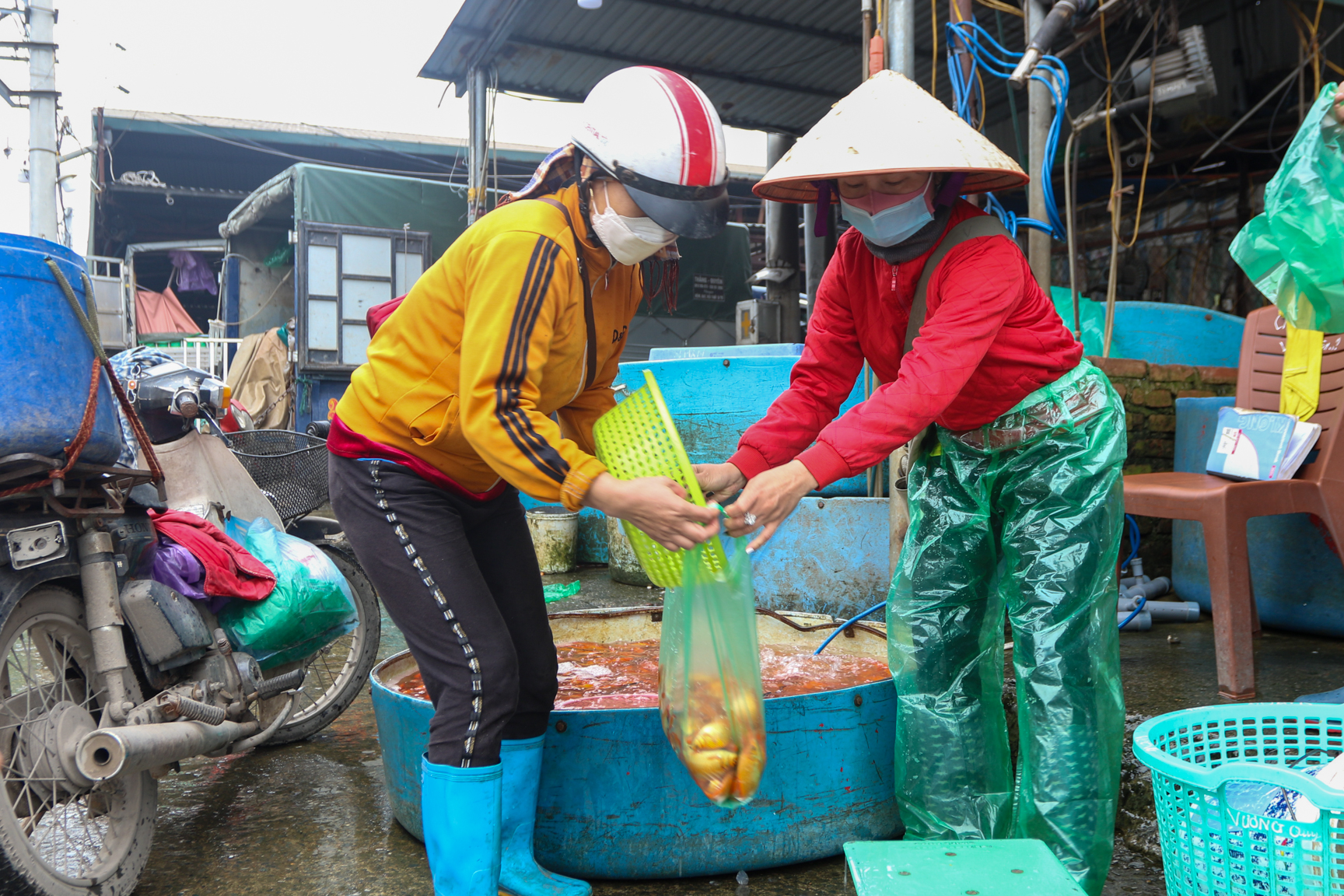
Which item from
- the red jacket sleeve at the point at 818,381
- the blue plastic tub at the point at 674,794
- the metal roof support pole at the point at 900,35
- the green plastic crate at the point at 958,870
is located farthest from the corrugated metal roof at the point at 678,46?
the green plastic crate at the point at 958,870

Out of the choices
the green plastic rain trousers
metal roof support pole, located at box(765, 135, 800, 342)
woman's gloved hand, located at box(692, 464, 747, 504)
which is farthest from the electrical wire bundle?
metal roof support pole, located at box(765, 135, 800, 342)

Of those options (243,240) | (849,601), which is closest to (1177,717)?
(849,601)

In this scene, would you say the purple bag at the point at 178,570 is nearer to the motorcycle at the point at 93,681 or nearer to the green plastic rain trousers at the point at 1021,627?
the motorcycle at the point at 93,681

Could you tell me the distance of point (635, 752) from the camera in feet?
7.18

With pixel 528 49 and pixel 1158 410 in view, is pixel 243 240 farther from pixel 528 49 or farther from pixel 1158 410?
pixel 1158 410

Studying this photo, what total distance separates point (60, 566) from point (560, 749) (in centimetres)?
124

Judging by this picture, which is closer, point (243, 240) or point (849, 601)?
point (849, 601)

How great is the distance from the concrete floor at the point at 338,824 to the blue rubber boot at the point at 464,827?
15.7 inches

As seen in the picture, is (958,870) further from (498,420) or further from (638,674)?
(638,674)

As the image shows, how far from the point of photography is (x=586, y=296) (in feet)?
6.47

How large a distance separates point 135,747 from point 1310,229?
9.36 feet

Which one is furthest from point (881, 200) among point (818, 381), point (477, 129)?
point (477, 129)

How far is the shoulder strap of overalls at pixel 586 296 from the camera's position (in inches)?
75.5

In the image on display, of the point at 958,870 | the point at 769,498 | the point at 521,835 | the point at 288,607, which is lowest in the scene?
the point at 521,835
